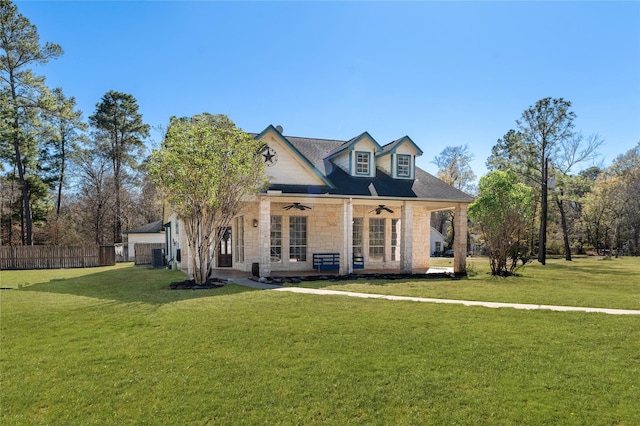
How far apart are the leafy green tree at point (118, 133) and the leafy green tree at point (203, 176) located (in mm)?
31115

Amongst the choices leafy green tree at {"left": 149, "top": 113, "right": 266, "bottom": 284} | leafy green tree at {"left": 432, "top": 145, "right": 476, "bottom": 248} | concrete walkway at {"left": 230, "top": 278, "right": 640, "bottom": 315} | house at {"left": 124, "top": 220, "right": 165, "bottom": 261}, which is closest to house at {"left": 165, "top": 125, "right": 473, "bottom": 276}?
leafy green tree at {"left": 149, "top": 113, "right": 266, "bottom": 284}

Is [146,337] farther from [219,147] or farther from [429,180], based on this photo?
[429,180]

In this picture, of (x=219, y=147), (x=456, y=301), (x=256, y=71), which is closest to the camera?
(x=456, y=301)

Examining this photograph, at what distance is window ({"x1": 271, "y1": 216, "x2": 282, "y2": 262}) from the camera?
17.9 meters

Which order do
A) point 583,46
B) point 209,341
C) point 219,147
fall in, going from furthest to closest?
point 583,46 < point 219,147 < point 209,341

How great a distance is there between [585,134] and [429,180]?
22.3 metres

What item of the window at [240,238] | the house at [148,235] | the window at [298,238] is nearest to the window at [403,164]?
the window at [298,238]

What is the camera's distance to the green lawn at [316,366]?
433cm

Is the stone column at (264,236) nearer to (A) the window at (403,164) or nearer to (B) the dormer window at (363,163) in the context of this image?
(B) the dormer window at (363,163)

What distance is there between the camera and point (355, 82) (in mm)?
16875

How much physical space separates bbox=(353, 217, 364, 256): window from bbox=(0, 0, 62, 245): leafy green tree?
22746mm

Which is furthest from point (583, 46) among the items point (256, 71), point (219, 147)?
point (219, 147)

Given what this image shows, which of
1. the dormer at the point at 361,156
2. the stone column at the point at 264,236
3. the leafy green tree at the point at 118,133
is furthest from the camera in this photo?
the leafy green tree at the point at 118,133

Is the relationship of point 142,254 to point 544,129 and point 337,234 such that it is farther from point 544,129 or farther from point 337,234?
point 544,129
